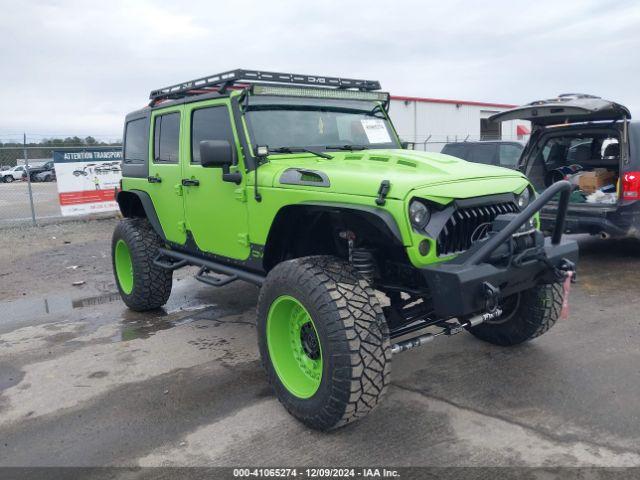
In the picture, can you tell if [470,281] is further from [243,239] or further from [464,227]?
[243,239]

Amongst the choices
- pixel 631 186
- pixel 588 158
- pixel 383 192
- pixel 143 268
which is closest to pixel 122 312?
pixel 143 268

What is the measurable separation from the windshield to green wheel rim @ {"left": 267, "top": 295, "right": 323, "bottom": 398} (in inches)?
52.3

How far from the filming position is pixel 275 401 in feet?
12.4

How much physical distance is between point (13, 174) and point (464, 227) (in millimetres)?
40895

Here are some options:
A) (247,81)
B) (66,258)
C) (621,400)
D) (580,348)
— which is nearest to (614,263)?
(580,348)

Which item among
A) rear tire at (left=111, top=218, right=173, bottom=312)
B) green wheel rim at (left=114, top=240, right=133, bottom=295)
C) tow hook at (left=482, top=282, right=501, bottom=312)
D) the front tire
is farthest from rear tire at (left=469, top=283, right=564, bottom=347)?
green wheel rim at (left=114, top=240, right=133, bottom=295)

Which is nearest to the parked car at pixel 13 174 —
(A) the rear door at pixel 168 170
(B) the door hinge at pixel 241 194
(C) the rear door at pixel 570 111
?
(A) the rear door at pixel 168 170

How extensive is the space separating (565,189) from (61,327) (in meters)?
4.89

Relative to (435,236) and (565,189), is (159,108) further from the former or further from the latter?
(565,189)

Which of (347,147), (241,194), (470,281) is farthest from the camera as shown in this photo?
(347,147)

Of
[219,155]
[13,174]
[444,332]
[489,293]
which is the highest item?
[13,174]

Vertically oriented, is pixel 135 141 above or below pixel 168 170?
above

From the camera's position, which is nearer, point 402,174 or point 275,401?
A: point 402,174

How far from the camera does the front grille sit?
129 inches
